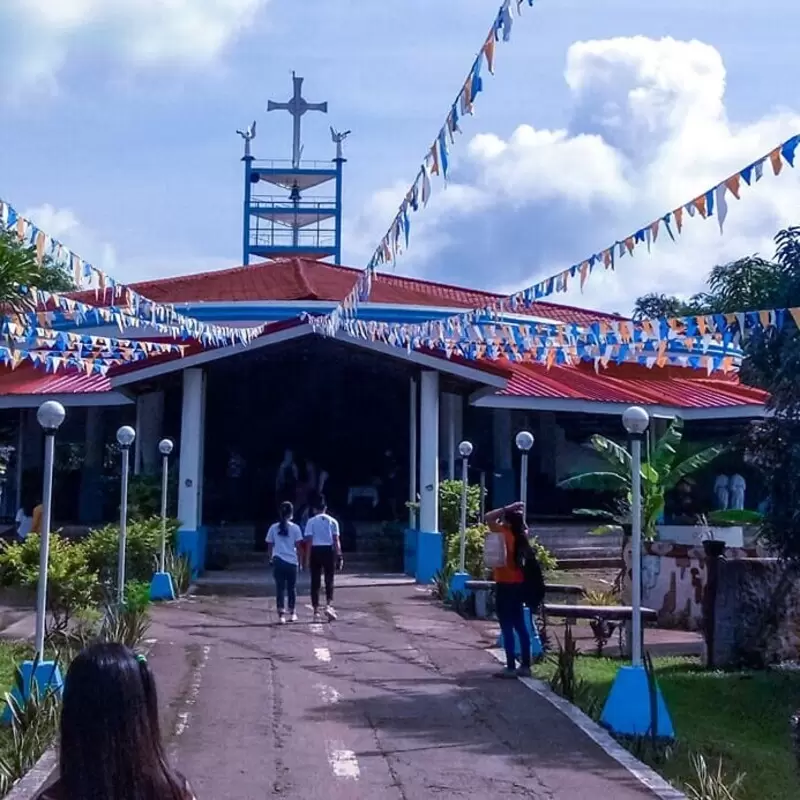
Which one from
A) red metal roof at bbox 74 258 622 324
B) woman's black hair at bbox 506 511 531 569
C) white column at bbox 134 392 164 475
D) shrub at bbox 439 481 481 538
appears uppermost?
red metal roof at bbox 74 258 622 324

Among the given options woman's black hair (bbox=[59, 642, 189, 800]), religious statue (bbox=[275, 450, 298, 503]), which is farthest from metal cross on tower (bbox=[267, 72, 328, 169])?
woman's black hair (bbox=[59, 642, 189, 800])

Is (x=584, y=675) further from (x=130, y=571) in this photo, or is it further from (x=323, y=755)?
(x=130, y=571)

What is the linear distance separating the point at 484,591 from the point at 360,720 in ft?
22.1

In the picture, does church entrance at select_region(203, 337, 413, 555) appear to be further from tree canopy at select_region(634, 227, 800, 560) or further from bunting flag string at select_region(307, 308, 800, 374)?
tree canopy at select_region(634, 227, 800, 560)

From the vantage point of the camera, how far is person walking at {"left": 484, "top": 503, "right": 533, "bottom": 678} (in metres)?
11.6

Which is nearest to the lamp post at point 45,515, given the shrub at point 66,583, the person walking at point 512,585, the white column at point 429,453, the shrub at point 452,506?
the shrub at point 66,583

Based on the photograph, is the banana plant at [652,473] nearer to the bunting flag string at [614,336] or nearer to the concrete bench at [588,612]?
the bunting flag string at [614,336]

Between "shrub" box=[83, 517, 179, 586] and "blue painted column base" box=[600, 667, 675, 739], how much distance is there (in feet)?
30.7

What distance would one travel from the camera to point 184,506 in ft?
67.1

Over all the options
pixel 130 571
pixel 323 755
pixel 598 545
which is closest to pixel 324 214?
pixel 598 545

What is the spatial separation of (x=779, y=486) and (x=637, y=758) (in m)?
4.09

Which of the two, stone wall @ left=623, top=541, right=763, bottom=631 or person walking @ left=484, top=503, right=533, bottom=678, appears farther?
stone wall @ left=623, top=541, right=763, bottom=631

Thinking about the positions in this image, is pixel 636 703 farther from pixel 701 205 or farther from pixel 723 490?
pixel 723 490

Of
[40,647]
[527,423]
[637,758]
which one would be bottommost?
[637,758]
